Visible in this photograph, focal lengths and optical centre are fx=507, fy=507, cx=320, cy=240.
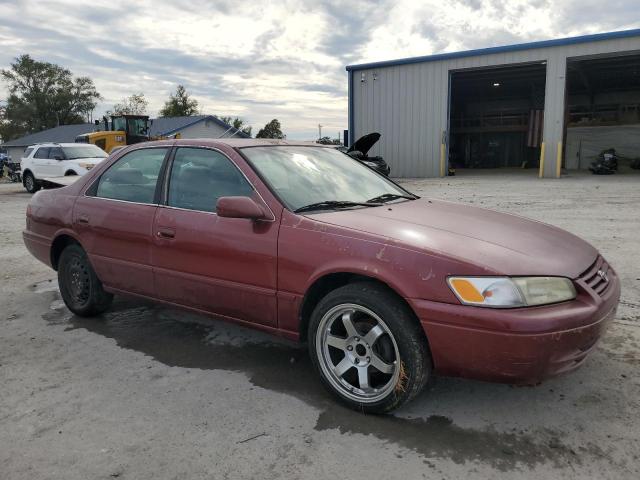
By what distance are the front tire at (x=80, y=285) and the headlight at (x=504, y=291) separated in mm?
3116

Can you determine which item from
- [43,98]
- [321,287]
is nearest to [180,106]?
[43,98]

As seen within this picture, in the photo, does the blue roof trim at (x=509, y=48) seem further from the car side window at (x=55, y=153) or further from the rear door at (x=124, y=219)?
the rear door at (x=124, y=219)

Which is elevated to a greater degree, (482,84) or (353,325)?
(482,84)

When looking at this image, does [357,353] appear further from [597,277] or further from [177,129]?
[177,129]

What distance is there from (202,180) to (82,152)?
51.2 ft

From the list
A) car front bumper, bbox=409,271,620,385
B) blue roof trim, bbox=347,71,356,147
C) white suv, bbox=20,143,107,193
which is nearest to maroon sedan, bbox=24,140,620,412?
car front bumper, bbox=409,271,620,385

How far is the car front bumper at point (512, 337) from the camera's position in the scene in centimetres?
232

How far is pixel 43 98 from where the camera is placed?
2613 inches

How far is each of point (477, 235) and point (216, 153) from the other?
1.84 m

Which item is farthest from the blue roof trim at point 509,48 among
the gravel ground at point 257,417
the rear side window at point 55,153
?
the gravel ground at point 257,417

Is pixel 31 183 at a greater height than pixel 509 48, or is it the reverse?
pixel 509 48

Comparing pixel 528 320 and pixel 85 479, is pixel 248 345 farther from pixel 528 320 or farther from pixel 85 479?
pixel 528 320

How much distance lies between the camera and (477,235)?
279 centimetres

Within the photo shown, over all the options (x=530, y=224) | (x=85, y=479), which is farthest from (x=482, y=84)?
(x=85, y=479)
